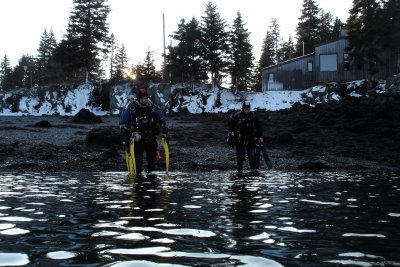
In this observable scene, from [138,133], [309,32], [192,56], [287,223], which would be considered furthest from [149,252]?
[309,32]

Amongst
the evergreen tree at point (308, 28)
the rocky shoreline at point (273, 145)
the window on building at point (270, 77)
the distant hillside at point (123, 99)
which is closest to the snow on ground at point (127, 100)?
the distant hillside at point (123, 99)

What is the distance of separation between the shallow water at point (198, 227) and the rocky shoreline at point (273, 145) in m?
7.21

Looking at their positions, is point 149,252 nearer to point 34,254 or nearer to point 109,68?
point 34,254

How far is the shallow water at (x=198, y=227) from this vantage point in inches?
117

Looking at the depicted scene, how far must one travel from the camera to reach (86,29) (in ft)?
159

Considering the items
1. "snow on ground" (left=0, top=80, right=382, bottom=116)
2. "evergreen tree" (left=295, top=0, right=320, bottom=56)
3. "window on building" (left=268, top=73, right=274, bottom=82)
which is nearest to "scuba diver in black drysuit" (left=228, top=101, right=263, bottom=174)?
"snow on ground" (left=0, top=80, right=382, bottom=116)

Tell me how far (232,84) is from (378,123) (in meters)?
41.5

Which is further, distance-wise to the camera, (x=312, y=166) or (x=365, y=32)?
(x=365, y=32)

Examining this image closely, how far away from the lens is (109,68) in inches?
3487

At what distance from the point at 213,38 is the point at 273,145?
29.3 metres

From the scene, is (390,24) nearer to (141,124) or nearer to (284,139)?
(284,139)

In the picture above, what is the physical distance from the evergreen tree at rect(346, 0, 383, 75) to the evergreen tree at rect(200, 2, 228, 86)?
15012 millimetres

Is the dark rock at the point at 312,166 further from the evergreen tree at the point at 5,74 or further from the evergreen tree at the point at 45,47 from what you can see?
the evergreen tree at the point at 5,74

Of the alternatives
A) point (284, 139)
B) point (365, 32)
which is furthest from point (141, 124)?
point (365, 32)
